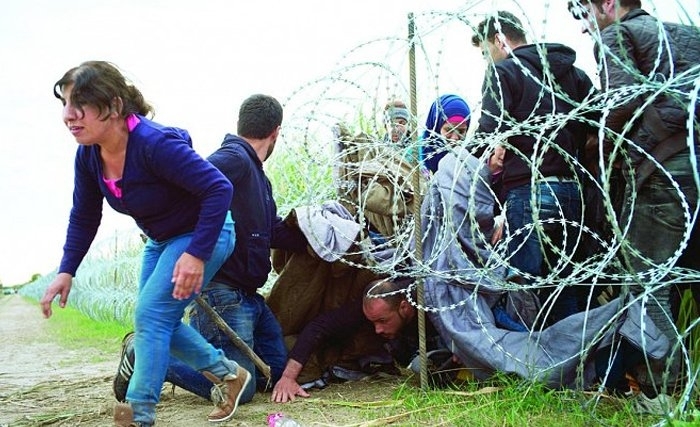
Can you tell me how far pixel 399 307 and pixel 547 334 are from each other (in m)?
0.88

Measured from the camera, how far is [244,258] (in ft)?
13.2

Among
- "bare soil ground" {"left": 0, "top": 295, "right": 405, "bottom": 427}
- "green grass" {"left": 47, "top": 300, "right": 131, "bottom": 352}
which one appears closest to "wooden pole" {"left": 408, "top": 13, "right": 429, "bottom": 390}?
"bare soil ground" {"left": 0, "top": 295, "right": 405, "bottom": 427}

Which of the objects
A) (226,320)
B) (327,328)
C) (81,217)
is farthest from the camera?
(327,328)

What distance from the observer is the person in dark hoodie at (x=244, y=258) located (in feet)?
12.9

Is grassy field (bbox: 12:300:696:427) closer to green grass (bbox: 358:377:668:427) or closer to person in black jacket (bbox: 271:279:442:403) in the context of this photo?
green grass (bbox: 358:377:668:427)

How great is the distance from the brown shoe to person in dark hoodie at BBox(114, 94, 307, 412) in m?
0.25

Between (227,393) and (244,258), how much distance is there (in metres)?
0.78

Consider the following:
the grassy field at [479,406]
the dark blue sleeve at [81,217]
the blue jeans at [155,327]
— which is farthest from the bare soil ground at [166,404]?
the dark blue sleeve at [81,217]

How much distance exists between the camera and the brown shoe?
3506 mm

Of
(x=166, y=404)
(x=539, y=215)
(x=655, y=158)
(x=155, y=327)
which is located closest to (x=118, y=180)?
(x=155, y=327)

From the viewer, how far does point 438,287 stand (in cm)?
385

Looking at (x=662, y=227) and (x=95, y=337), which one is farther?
(x=95, y=337)

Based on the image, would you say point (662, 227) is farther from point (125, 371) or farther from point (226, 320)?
point (125, 371)

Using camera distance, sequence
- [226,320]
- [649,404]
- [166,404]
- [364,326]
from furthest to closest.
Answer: [364,326] < [166,404] < [226,320] < [649,404]
